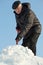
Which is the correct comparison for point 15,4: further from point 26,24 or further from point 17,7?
point 26,24

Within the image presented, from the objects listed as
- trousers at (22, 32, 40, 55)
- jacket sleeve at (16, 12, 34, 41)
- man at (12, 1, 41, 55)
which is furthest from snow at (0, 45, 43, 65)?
trousers at (22, 32, 40, 55)

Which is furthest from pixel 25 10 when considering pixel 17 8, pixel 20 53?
pixel 20 53

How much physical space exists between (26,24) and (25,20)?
3.7 inches

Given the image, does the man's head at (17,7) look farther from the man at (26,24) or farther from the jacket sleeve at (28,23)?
the jacket sleeve at (28,23)

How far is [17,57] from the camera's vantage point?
352cm

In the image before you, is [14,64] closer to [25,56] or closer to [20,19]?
[25,56]

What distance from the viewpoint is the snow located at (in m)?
3.46

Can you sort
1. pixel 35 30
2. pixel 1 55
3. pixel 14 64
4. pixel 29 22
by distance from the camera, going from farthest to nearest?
pixel 35 30
pixel 29 22
pixel 1 55
pixel 14 64

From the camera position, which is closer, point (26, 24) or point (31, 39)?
point (26, 24)

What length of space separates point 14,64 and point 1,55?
30 centimetres

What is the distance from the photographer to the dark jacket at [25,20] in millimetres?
6004

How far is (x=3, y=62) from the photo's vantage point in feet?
11.4

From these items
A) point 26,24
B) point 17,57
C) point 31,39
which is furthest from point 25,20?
point 17,57

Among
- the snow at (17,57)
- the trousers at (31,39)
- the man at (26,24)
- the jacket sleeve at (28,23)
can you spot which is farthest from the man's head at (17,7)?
the snow at (17,57)
